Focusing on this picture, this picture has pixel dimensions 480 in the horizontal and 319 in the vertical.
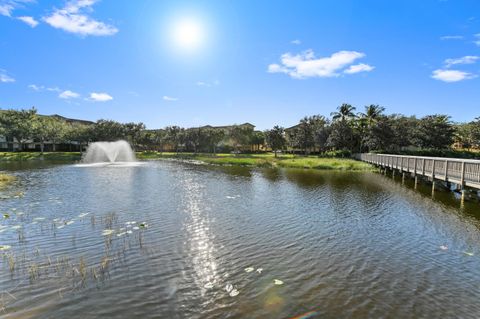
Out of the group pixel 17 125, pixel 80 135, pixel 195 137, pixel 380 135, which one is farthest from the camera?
pixel 195 137

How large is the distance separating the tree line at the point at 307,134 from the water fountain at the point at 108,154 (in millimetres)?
23804

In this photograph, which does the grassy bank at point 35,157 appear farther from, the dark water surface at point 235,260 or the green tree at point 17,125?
the dark water surface at point 235,260

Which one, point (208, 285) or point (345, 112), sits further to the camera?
point (345, 112)

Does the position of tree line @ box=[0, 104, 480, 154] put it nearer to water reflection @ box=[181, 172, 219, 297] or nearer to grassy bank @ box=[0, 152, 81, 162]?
grassy bank @ box=[0, 152, 81, 162]

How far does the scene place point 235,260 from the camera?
10.1m

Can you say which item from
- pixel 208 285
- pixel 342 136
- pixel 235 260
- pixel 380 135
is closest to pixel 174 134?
pixel 342 136

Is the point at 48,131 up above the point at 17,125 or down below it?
below

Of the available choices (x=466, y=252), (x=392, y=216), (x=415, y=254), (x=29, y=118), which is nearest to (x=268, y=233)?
(x=415, y=254)

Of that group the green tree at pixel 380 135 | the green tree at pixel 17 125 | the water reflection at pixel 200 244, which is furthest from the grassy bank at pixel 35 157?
the green tree at pixel 380 135

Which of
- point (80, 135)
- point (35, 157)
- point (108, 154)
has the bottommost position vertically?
point (35, 157)

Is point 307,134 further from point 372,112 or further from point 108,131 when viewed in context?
point 108,131

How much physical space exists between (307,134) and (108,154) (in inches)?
2276

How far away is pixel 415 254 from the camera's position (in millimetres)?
11086

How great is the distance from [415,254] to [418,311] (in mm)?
4574
